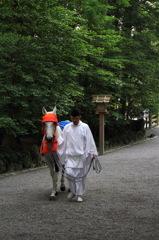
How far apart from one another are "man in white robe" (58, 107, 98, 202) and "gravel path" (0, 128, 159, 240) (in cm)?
31

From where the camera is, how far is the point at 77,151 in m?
7.21

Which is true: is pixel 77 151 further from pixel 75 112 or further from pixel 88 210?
pixel 88 210

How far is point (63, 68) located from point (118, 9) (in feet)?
37.2

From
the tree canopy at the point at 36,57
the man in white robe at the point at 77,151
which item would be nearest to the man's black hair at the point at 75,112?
the man in white robe at the point at 77,151

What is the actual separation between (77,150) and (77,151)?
2 cm

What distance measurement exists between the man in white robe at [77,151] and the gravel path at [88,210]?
12.4 inches

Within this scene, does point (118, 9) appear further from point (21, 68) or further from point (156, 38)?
point (21, 68)

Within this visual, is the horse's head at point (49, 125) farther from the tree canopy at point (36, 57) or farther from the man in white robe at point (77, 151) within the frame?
the tree canopy at point (36, 57)

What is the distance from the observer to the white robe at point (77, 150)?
7.23 meters

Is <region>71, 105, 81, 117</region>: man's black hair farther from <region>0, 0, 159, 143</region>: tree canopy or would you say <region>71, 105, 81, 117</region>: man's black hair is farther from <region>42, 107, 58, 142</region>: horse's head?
<region>0, 0, 159, 143</region>: tree canopy

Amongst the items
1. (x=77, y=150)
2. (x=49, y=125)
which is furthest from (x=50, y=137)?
(x=77, y=150)

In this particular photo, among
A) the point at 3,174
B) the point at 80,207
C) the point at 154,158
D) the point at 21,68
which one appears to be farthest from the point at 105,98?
the point at 80,207

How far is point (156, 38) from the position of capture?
2314 centimetres

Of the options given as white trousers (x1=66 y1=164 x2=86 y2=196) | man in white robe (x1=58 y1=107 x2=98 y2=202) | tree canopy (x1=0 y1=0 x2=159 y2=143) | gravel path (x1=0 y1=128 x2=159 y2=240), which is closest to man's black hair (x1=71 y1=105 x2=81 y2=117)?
man in white robe (x1=58 y1=107 x2=98 y2=202)
